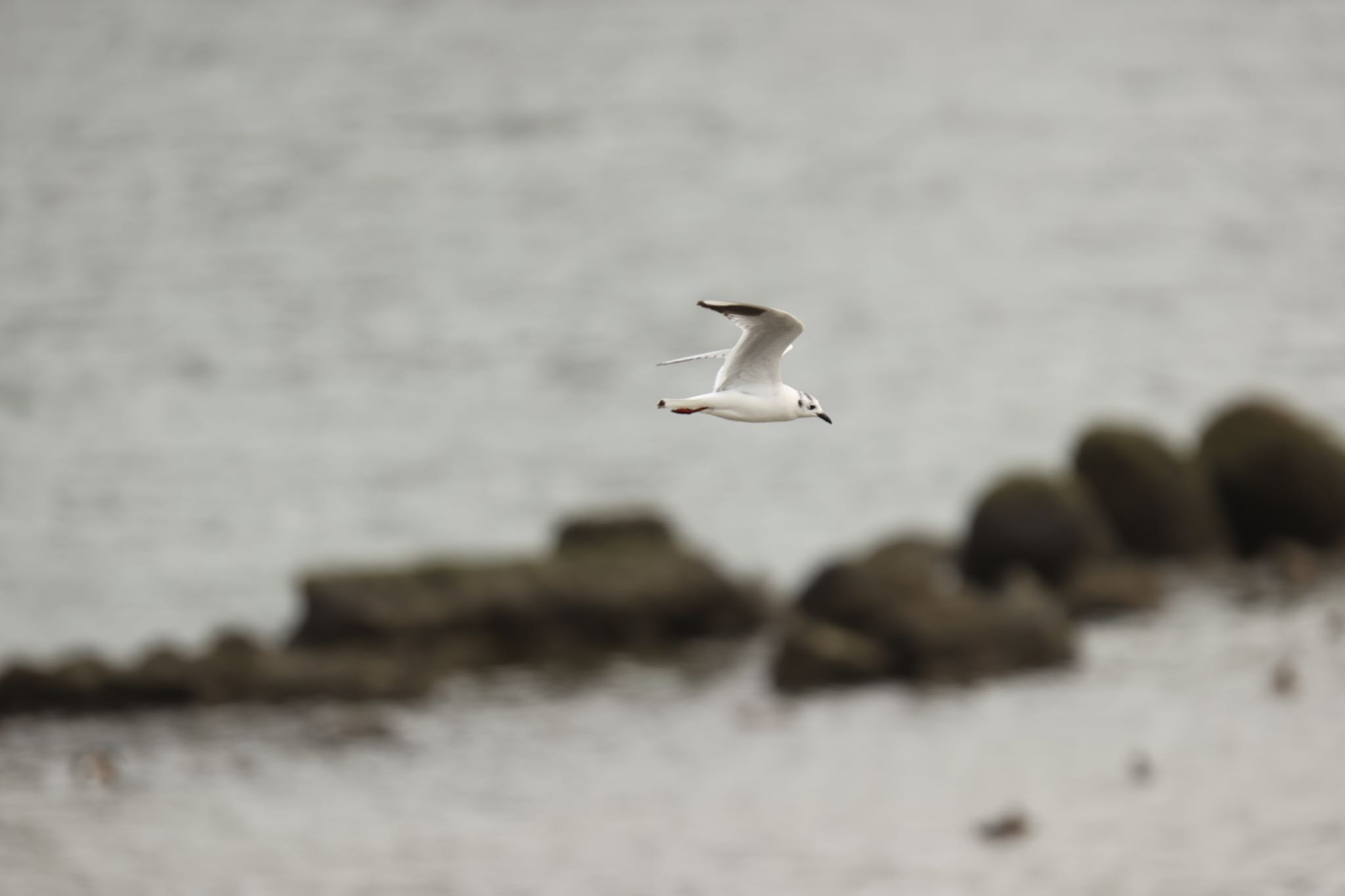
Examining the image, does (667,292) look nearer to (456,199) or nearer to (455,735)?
(456,199)

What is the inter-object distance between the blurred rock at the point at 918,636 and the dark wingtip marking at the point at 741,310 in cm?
2174

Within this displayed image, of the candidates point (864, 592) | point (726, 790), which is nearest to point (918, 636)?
point (864, 592)

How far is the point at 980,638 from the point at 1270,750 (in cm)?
544

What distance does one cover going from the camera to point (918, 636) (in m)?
38.4

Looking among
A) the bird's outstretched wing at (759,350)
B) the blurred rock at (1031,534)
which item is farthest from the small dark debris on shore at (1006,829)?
the bird's outstretched wing at (759,350)

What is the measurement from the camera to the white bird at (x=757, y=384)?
18094mm

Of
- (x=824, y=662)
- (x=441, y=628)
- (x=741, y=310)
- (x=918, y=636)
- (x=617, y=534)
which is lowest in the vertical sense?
(x=824, y=662)

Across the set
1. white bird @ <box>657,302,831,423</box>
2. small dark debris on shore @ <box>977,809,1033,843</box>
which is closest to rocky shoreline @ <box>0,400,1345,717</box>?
small dark debris on shore @ <box>977,809,1033,843</box>

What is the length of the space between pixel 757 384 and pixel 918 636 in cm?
2014

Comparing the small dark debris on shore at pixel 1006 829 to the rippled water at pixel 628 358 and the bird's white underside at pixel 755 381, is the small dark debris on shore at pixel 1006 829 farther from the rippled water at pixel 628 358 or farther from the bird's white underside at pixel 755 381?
the bird's white underside at pixel 755 381

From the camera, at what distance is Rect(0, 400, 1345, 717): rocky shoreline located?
128 feet

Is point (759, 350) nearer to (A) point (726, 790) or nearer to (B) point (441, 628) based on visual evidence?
(A) point (726, 790)

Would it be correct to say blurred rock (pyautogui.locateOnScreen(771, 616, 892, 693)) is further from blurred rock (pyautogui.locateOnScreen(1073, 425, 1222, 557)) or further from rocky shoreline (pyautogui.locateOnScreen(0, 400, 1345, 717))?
blurred rock (pyautogui.locateOnScreen(1073, 425, 1222, 557))

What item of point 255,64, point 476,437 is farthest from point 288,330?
point 255,64
